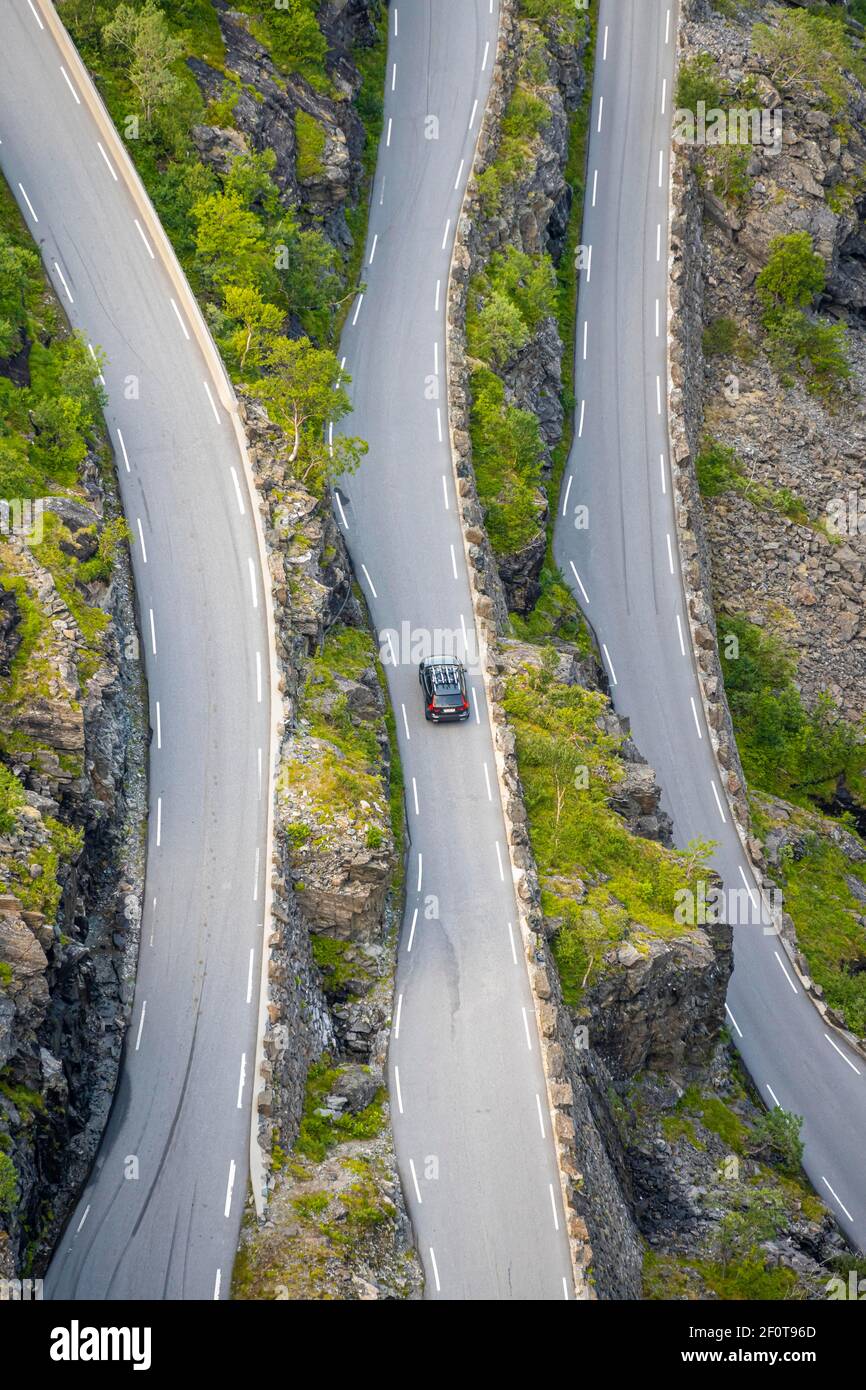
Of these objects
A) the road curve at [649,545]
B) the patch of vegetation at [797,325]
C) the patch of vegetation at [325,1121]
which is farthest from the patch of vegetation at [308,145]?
the patch of vegetation at [325,1121]

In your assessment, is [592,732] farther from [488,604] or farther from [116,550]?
[116,550]


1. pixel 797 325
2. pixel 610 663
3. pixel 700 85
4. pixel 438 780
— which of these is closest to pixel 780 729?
pixel 610 663

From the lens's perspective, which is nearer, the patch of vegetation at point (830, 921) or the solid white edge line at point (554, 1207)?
the solid white edge line at point (554, 1207)

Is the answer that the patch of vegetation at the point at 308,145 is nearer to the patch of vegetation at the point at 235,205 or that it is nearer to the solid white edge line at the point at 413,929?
the patch of vegetation at the point at 235,205

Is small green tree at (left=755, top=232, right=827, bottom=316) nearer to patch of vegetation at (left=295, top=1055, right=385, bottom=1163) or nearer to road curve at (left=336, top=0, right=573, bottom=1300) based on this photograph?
road curve at (left=336, top=0, right=573, bottom=1300)

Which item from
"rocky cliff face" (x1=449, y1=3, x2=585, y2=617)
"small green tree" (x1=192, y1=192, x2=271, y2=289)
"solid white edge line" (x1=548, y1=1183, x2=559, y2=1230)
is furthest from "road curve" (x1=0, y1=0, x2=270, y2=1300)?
"rocky cliff face" (x1=449, y1=3, x2=585, y2=617)

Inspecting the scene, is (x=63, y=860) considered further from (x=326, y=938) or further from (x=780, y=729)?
(x=780, y=729)
